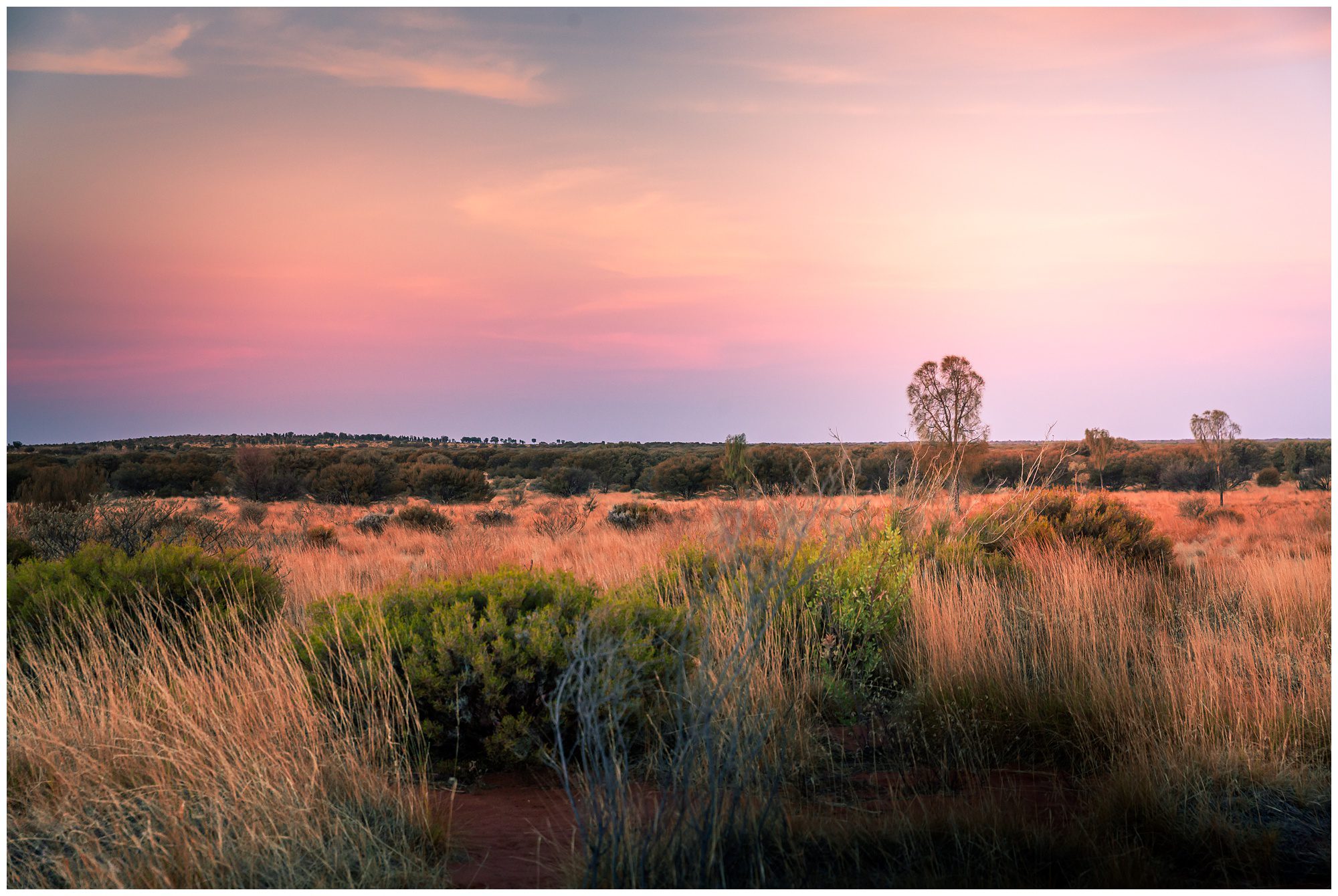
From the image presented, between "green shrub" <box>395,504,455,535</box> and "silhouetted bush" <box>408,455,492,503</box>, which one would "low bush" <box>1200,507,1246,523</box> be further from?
"silhouetted bush" <box>408,455,492,503</box>

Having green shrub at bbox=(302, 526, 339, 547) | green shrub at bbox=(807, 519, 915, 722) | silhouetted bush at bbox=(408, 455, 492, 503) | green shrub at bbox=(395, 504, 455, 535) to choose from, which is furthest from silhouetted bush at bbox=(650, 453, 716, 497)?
green shrub at bbox=(807, 519, 915, 722)

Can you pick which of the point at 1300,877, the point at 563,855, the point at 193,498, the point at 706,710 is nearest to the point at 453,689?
the point at 563,855

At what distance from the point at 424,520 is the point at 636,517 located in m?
5.24

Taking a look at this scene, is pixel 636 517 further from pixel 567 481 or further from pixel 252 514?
pixel 567 481

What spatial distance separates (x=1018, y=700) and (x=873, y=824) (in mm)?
2093

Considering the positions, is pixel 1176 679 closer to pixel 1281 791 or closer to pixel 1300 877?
pixel 1281 791

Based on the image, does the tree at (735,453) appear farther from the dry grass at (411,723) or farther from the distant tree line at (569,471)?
the distant tree line at (569,471)

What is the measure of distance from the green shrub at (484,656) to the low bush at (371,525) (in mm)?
14648

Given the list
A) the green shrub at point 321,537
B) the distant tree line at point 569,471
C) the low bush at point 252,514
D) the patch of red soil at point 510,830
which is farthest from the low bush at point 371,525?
the patch of red soil at point 510,830

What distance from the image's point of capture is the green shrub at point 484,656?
467 centimetres

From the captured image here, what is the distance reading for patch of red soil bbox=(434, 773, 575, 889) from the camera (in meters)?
3.32

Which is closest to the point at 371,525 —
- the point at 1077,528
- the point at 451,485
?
the point at 1077,528

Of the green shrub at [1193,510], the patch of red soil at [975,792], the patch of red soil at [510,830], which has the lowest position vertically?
the patch of red soil at [510,830]

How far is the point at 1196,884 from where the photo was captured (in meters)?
3.37
